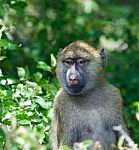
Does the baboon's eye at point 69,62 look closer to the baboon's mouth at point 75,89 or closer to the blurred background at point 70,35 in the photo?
the baboon's mouth at point 75,89

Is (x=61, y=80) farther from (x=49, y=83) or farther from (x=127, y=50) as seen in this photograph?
(x=127, y=50)

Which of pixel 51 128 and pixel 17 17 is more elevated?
pixel 17 17

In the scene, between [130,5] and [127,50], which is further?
[130,5]

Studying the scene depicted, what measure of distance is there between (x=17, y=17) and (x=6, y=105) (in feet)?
12.3

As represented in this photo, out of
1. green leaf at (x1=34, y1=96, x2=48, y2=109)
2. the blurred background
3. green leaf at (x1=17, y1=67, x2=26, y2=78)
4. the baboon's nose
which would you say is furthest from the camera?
the blurred background

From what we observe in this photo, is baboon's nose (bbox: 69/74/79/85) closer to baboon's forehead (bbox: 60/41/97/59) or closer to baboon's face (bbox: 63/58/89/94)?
baboon's face (bbox: 63/58/89/94)

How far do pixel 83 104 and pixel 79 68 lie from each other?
0.37 m

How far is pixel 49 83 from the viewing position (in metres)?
8.91

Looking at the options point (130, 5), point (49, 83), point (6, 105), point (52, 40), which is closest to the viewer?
point (6, 105)

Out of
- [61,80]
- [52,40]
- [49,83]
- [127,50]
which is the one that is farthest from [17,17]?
[61,80]

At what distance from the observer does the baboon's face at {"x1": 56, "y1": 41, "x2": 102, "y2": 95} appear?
7832 millimetres

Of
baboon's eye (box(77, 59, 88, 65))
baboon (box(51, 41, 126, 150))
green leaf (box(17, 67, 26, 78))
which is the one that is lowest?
baboon (box(51, 41, 126, 150))

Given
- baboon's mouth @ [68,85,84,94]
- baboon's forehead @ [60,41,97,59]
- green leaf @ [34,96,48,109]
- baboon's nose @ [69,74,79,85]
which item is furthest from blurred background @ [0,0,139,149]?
baboon's nose @ [69,74,79,85]

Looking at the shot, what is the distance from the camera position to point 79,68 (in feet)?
25.9
